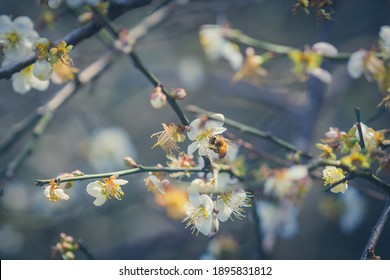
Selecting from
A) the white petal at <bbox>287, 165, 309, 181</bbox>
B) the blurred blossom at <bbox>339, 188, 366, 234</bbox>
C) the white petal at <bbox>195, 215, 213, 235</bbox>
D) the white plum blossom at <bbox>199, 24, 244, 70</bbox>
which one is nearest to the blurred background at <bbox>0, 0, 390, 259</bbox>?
the blurred blossom at <bbox>339, 188, 366, 234</bbox>

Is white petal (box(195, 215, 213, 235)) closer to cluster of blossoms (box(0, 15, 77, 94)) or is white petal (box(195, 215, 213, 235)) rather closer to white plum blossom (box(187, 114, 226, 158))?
white plum blossom (box(187, 114, 226, 158))

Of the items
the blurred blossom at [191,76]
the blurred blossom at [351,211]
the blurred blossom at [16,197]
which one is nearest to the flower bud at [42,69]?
the blurred blossom at [191,76]

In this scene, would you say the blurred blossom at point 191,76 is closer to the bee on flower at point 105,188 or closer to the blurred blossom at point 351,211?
the blurred blossom at point 351,211

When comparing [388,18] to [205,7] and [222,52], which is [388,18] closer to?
[205,7]

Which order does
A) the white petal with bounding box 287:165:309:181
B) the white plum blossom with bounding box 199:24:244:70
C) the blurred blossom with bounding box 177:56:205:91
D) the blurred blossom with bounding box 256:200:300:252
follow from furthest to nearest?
the blurred blossom with bounding box 177:56:205:91
the white plum blossom with bounding box 199:24:244:70
the blurred blossom with bounding box 256:200:300:252
the white petal with bounding box 287:165:309:181

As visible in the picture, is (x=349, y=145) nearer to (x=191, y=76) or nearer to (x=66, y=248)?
(x=66, y=248)

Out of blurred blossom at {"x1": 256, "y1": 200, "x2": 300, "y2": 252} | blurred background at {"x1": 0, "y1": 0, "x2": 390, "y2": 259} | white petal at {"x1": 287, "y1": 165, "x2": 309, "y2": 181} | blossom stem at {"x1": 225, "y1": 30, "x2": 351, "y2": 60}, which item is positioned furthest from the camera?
blurred background at {"x1": 0, "y1": 0, "x2": 390, "y2": 259}

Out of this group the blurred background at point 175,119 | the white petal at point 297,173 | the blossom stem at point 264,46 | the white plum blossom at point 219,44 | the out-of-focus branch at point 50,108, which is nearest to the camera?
the white petal at point 297,173
